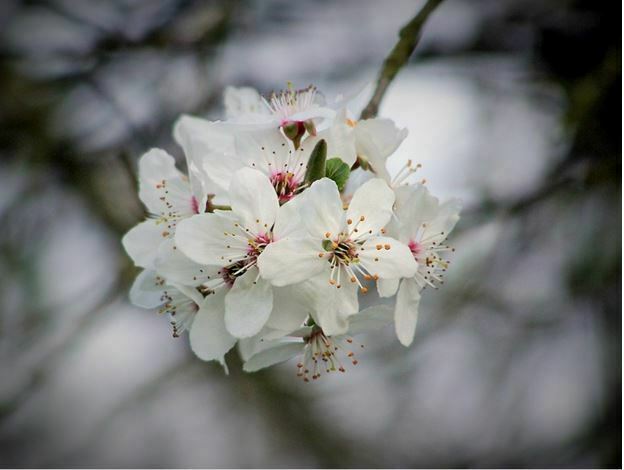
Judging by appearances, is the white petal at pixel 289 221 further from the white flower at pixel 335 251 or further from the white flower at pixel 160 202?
the white flower at pixel 160 202

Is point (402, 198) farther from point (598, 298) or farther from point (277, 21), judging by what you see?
point (598, 298)

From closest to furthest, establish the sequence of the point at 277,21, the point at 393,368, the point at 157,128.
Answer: the point at 157,128 → the point at 277,21 → the point at 393,368

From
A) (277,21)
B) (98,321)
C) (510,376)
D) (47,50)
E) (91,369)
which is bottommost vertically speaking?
(510,376)

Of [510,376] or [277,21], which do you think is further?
[510,376]

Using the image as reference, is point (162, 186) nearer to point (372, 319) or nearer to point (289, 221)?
point (289, 221)

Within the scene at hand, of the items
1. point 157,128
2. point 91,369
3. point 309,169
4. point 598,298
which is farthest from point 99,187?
point 598,298

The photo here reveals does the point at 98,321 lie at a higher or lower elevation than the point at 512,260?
higher

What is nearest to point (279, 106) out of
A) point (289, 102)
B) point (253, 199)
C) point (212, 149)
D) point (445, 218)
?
point (289, 102)
